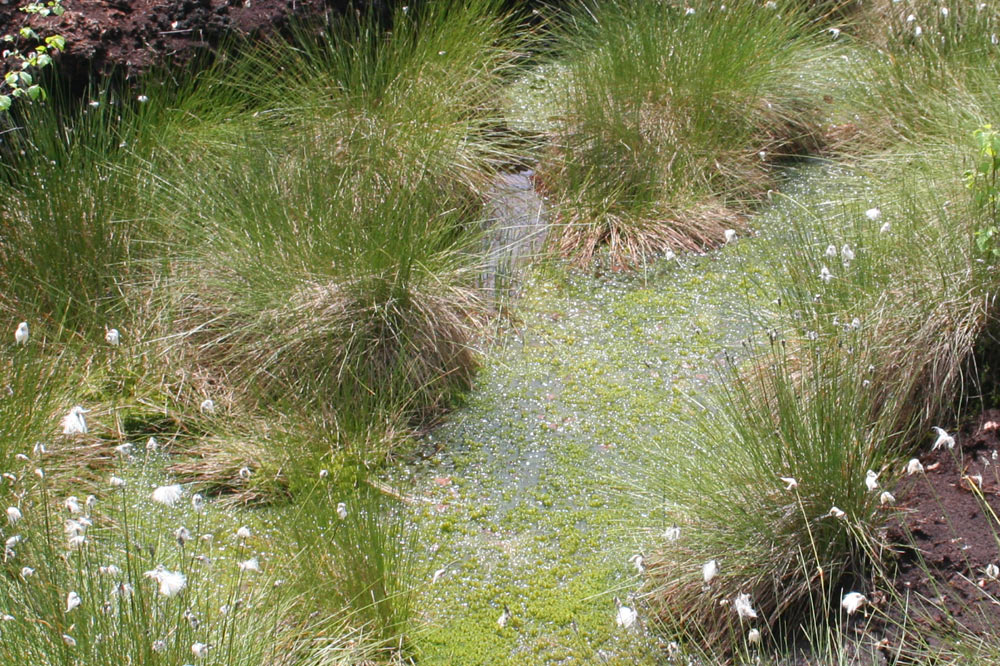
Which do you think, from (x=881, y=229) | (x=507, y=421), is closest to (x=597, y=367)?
(x=507, y=421)

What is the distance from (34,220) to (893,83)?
432 cm

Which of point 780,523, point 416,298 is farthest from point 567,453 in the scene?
point 780,523

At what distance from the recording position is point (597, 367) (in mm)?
4207

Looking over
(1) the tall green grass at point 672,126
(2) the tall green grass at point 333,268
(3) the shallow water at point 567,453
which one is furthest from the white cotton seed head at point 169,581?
(1) the tall green grass at point 672,126

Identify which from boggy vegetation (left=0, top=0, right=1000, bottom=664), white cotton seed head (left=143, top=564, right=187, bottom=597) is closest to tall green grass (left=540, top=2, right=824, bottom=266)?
boggy vegetation (left=0, top=0, right=1000, bottom=664)

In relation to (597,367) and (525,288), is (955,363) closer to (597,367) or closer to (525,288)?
(597,367)

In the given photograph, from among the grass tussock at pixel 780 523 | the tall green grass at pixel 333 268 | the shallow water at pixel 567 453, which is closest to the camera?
the grass tussock at pixel 780 523

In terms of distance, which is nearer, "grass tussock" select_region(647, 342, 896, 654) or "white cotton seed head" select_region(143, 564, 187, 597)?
"white cotton seed head" select_region(143, 564, 187, 597)

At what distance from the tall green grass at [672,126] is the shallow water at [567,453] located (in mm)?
228

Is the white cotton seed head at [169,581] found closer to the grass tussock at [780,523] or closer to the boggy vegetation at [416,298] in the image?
the boggy vegetation at [416,298]

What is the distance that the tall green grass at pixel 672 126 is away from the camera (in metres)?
5.04

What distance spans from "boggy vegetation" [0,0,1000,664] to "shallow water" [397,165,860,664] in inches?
5.3

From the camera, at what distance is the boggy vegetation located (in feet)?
8.89

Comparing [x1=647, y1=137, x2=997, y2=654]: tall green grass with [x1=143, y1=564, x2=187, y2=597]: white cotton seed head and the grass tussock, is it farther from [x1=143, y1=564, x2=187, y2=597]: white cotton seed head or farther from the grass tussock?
[x1=143, y1=564, x2=187, y2=597]: white cotton seed head
